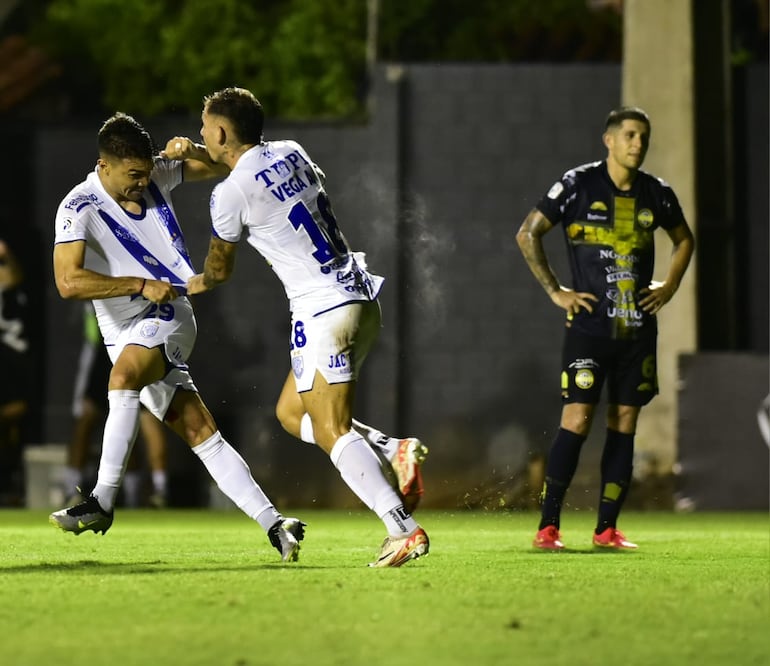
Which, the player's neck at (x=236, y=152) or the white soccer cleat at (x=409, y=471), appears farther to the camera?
the white soccer cleat at (x=409, y=471)

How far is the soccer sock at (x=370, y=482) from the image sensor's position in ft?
22.9

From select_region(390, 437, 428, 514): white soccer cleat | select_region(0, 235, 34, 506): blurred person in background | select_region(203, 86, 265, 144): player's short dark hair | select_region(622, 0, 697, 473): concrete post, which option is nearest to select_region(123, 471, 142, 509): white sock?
select_region(0, 235, 34, 506): blurred person in background

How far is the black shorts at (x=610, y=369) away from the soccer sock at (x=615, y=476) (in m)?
0.20

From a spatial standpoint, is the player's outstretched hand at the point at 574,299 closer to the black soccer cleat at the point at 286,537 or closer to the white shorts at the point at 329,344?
the white shorts at the point at 329,344

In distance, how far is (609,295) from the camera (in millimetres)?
8406

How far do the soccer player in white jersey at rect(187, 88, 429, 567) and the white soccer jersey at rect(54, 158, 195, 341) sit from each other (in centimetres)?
57

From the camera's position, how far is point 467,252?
50.8ft

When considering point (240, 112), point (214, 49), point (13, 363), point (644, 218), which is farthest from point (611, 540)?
point (214, 49)

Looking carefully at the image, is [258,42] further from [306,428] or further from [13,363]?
[306,428]

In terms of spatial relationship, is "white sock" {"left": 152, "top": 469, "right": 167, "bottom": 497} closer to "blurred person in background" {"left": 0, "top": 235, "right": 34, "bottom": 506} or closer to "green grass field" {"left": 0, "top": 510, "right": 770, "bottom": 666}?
"blurred person in background" {"left": 0, "top": 235, "right": 34, "bottom": 506}

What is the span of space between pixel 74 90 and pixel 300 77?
4878 millimetres

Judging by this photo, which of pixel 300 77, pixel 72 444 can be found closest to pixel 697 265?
pixel 72 444

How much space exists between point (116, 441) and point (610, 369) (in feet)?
8.30

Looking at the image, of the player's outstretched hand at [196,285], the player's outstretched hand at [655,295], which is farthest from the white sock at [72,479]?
the player's outstretched hand at [196,285]
